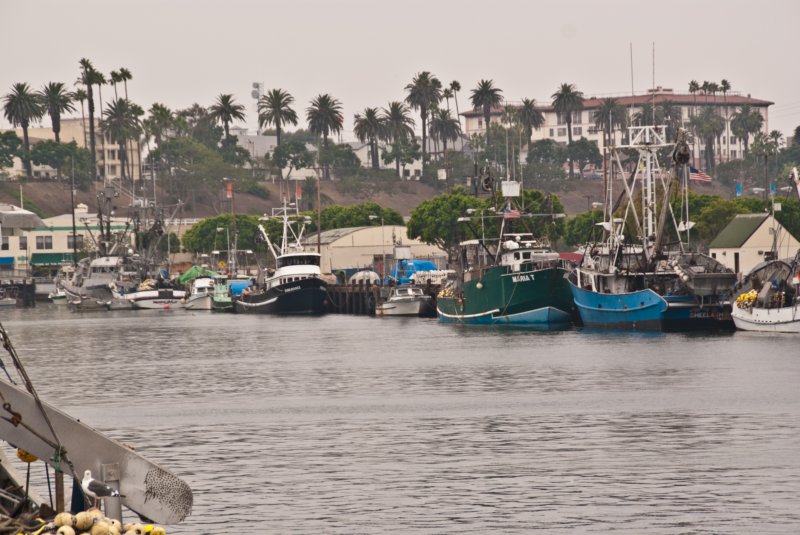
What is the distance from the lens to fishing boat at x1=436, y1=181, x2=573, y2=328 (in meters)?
104

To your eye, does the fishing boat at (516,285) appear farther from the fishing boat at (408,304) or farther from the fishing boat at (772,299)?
the fishing boat at (408,304)

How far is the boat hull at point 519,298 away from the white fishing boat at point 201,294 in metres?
68.3

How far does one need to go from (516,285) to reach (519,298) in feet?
5.26

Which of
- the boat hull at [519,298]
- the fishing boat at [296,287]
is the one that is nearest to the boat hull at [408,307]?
the fishing boat at [296,287]

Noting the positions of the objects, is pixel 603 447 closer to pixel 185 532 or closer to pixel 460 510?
pixel 460 510

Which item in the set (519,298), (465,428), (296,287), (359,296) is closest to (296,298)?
(296,287)

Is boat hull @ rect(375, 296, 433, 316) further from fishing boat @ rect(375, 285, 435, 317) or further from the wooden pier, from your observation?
the wooden pier

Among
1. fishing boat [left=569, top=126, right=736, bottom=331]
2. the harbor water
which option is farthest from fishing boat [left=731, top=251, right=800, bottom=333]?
fishing boat [left=569, top=126, right=736, bottom=331]

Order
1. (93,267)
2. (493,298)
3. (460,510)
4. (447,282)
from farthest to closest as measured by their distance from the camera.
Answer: (93,267), (447,282), (493,298), (460,510)

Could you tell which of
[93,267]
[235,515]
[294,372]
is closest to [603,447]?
[235,515]

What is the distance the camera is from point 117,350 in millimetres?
95750

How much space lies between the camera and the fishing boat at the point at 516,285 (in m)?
104

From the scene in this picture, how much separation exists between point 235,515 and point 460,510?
5.17 metres

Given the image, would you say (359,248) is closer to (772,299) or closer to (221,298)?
(221,298)
